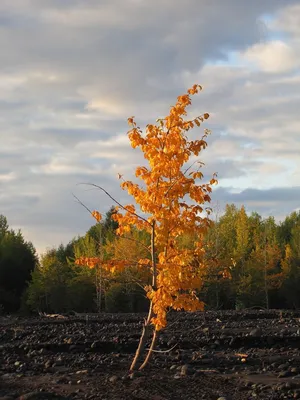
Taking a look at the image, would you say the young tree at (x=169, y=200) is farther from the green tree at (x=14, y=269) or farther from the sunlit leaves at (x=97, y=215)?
the green tree at (x=14, y=269)

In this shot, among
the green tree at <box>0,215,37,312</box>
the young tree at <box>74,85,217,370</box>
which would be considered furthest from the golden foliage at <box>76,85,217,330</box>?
the green tree at <box>0,215,37,312</box>

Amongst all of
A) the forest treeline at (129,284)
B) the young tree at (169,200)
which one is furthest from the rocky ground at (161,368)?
the forest treeline at (129,284)

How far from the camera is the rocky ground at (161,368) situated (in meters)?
11.9

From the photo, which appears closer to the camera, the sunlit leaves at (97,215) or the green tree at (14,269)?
the sunlit leaves at (97,215)

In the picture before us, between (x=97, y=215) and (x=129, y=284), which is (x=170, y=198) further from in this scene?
(x=129, y=284)

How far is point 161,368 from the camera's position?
14250 mm

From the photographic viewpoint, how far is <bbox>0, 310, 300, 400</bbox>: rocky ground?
11.9 m

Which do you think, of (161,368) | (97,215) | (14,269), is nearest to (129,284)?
(14,269)

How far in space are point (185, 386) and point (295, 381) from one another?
195 cm

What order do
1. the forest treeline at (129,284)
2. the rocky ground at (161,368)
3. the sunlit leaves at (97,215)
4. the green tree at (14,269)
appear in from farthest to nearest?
the green tree at (14,269)
the forest treeline at (129,284)
the sunlit leaves at (97,215)
the rocky ground at (161,368)

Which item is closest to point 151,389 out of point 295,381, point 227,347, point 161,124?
point 295,381

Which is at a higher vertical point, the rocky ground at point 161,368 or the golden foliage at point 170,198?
the golden foliage at point 170,198

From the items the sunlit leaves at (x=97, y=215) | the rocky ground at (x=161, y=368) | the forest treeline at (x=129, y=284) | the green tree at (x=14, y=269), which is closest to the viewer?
the rocky ground at (x=161, y=368)

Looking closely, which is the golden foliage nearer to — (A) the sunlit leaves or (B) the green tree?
(A) the sunlit leaves
